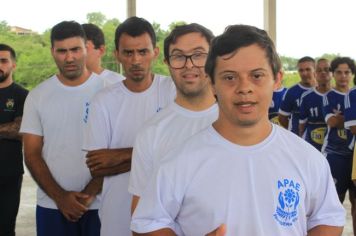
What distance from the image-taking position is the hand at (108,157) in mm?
2005

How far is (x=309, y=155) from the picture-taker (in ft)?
4.30

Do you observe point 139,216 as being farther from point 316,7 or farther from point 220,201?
point 316,7

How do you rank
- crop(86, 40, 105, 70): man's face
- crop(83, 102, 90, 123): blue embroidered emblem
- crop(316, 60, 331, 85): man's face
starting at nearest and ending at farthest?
crop(83, 102, 90, 123): blue embroidered emblem
crop(86, 40, 105, 70): man's face
crop(316, 60, 331, 85): man's face

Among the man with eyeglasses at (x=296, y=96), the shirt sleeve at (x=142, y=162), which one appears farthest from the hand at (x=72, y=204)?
the man with eyeglasses at (x=296, y=96)

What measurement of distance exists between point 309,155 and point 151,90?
0.95m

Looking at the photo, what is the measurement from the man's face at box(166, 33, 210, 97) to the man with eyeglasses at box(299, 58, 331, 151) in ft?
10.8

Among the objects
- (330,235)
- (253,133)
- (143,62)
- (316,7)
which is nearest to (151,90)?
(143,62)

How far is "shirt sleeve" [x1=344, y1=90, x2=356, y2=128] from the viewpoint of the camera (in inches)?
145

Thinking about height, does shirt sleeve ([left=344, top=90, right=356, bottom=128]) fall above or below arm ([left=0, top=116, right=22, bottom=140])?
above

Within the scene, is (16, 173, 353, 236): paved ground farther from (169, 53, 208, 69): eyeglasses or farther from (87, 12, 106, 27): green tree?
(169, 53, 208, 69): eyeglasses

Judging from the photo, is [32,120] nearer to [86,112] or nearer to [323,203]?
[86,112]

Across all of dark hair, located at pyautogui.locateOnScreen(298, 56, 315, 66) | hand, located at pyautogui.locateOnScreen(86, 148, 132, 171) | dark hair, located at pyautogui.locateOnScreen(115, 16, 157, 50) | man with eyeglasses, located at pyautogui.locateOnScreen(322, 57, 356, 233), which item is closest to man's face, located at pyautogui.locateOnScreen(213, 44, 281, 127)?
hand, located at pyautogui.locateOnScreen(86, 148, 132, 171)

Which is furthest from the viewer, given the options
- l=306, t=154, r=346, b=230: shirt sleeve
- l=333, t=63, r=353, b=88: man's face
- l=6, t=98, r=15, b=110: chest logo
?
l=333, t=63, r=353, b=88: man's face

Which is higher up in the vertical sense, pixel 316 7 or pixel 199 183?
pixel 316 7
